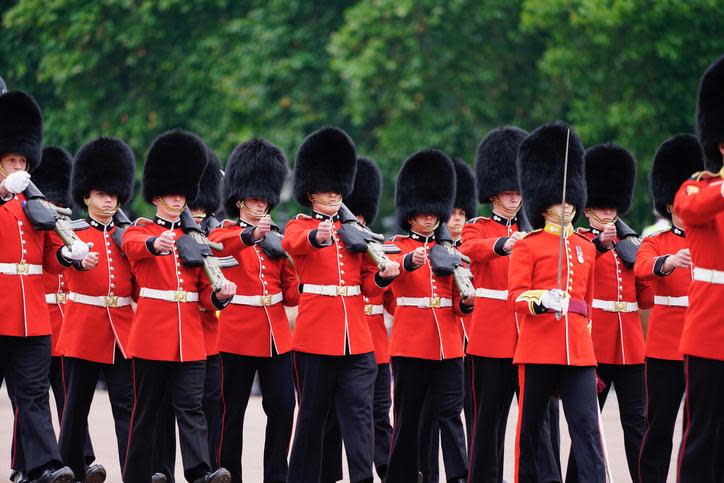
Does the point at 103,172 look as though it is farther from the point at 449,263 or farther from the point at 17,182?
the point at 449,263

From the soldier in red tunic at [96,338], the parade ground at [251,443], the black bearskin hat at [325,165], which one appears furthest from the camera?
the parade ground at [251,443]

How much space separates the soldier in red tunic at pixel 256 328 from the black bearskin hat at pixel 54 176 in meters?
1.46

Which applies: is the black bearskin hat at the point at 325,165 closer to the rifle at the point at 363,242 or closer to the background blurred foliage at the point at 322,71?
the rifle at the point at 363,242

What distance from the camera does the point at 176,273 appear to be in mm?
7516

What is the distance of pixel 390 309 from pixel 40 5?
1325 centimetres

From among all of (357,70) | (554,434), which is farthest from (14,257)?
(357,70)

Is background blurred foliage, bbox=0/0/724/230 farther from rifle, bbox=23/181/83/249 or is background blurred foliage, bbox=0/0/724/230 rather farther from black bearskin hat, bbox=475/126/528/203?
rifle, bbox=23/181/83/249

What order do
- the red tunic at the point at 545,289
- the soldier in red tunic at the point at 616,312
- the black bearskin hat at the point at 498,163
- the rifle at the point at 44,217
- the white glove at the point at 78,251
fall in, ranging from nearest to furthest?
1. the red tunic at the point at 545,289
2. the white glove at the point at 78,251
3. the rifle at the point at 44,217
4. the soldier in red tunic at the point at 616,312
5. the black bearskin hat at the point at 498,163

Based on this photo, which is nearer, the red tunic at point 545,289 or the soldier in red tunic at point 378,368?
the red tunic at point 545,289

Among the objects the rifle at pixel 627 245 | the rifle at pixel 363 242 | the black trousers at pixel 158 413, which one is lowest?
the black trousers at pixel 158 413

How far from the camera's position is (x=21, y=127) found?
771cm

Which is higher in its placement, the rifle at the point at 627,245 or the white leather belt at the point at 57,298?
the rifle at the point at 627,245

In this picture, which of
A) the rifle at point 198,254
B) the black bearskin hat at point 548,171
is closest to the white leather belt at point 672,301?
the black bearskin hat at point 548,171

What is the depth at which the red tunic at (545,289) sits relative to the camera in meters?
6.65
